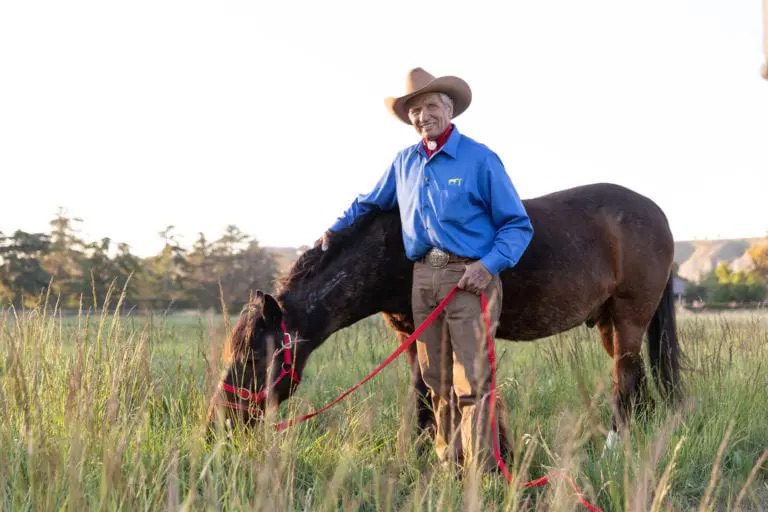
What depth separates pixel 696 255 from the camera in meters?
137

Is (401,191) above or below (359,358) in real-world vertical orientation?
above

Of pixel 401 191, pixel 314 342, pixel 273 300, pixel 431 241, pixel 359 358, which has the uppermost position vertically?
pixel 401 191

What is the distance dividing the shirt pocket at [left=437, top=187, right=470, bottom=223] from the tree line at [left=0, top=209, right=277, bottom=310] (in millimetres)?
12284

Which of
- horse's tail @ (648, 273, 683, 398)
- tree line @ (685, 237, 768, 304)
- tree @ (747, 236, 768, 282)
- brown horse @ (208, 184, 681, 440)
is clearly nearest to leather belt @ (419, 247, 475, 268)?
brown horse @ (208, 184, 681, 440)

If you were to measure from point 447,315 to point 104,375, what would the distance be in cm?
195

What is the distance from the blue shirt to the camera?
3.48 meters

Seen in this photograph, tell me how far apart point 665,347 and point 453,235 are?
275 centimetres

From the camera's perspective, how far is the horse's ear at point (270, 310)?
3623 mm

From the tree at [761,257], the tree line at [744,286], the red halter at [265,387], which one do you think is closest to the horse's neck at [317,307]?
the red halter at [265,387]

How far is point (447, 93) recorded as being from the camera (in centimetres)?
375

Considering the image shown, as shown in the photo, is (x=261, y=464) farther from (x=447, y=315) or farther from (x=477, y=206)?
(x=477, y=206)

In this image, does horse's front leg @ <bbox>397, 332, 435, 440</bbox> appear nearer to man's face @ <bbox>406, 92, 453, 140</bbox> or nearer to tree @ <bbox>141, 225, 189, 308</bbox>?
man's face @ <bbox>406, 92, 453, 140</bbox>

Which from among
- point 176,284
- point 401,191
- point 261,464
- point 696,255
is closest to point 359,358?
point 401,191

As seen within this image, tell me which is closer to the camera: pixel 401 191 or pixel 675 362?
pixel 401 191
